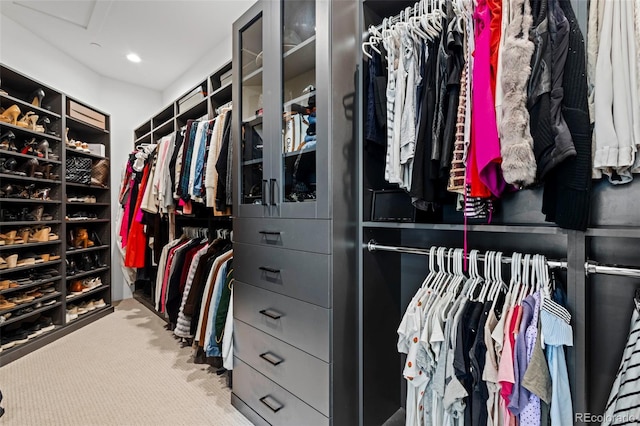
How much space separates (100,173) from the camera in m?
3.50

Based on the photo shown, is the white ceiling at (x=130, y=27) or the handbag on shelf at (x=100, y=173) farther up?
the white ceiling at (x=130, y=27)

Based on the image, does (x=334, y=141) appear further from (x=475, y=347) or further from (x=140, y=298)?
(x=140, y=298)

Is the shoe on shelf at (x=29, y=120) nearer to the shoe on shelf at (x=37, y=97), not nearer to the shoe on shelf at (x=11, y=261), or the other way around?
the shoe on shelf at (x=37, y=97)

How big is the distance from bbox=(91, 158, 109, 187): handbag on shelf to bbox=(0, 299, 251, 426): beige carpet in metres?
1.63

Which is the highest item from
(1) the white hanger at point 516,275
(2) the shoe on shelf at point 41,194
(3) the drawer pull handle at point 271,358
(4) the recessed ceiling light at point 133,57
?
(4) the recessed ceiling light at point 133,57

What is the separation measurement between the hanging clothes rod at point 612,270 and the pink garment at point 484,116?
0.32 metres

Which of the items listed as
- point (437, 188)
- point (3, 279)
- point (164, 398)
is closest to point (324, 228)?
point (437, 188)

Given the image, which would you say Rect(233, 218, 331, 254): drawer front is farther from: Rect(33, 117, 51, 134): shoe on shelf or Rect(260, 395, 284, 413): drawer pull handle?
Rect(33, 117, 51, 134): shoe on shelf

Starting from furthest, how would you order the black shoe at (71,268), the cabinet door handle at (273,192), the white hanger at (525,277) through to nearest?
the black shoe at (71,268) → the cabinet door handle at (273,192) → the white hanger at (525,277)

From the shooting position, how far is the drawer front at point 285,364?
1.28 m

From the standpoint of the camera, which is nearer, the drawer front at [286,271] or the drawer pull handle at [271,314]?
the drawer front at [286,271]

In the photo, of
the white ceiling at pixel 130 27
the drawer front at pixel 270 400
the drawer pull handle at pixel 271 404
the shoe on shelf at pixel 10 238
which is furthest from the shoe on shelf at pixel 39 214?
the drawer pull handle at pixel 271 404

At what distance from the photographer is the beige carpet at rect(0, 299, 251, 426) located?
1.69m

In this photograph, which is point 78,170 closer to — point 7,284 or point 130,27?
point 7,284
